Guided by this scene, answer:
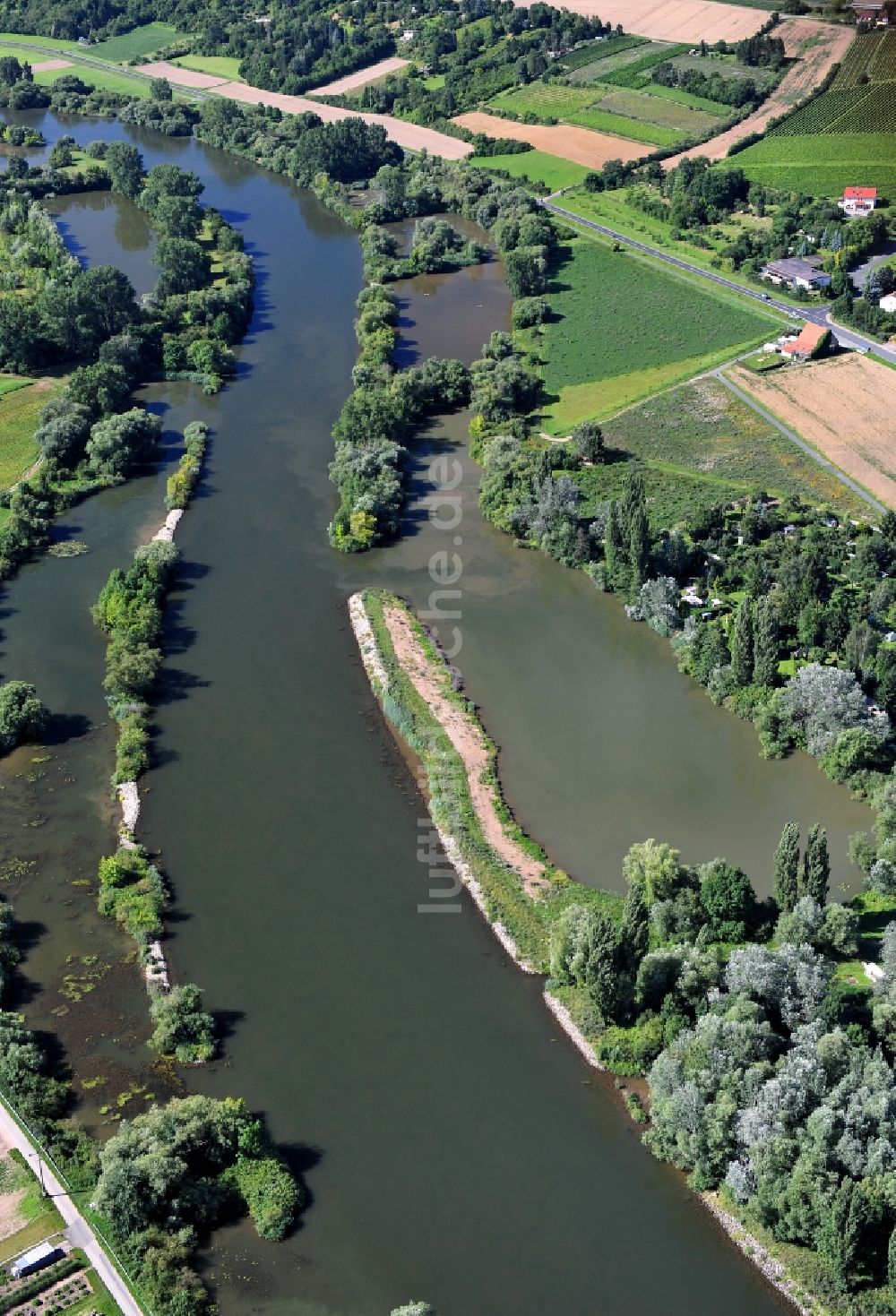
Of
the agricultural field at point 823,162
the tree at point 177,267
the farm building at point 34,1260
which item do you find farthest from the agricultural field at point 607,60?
the farm building at point 34,1260

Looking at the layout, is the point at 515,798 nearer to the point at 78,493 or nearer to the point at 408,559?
the point at 408,559

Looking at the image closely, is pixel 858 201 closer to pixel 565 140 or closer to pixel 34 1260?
pixel 565 140

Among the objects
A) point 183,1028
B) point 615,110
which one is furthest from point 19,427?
point 615,110

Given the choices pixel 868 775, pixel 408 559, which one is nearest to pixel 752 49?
pixel 408 559

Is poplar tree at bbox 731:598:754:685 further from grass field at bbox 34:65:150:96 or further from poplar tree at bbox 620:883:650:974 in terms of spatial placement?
grass field at bbox 34:65:150:96

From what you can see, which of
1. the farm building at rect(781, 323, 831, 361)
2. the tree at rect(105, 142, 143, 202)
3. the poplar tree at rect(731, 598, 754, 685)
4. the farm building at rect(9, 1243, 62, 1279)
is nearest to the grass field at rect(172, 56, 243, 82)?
the tree at rect(105, 142, 143, 202)

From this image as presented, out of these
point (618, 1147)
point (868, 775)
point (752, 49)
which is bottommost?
point (618, 1147)
